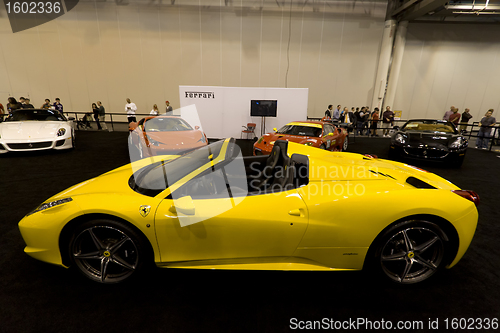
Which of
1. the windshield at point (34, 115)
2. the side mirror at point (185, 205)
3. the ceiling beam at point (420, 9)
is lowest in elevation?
the side mirror at point (185, 205)

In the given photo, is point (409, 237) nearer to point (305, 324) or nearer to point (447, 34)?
point (305, 324)

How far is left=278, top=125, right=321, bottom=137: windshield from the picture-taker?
20.3 ft

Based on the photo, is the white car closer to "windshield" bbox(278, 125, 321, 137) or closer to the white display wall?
the white display wall

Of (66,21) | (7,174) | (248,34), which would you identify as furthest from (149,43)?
(7,174)

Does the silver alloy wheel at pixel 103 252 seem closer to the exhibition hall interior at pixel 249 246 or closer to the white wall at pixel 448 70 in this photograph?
the exhibition hall interior at pixel 249 246

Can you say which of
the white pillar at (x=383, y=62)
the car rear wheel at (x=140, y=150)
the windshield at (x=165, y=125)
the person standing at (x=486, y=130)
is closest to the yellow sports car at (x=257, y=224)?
the car rear wheel at (x=140, y=150)

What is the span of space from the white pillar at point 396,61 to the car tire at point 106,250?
15.6m

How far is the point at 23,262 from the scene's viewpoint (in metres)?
2.19

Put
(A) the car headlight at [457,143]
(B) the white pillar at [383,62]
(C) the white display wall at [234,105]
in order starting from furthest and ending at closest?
(B) the white pillar at [383,62], (C) the white display wall at [234,105], (A) the car headlight at [457,143]

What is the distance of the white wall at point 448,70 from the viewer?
1353 centimetres

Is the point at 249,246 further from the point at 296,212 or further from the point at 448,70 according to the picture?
the point at 448,70

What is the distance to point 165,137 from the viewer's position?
17.5 ft

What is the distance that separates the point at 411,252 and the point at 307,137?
14.4 feet

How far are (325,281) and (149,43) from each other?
15674 millimetres
